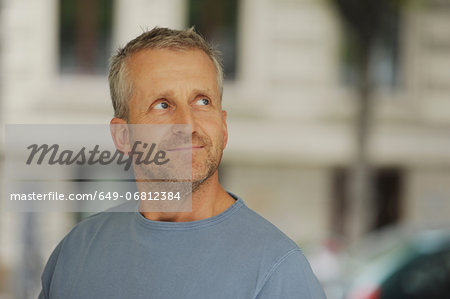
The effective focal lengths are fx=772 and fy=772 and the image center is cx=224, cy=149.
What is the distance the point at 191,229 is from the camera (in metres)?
1.44

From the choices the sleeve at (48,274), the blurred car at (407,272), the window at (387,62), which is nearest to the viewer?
the sleeve at (48,274)

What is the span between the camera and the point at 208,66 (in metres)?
1.43

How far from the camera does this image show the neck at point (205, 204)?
1460mm

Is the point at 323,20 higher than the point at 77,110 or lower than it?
higher

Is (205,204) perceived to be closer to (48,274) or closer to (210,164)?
(210,164)

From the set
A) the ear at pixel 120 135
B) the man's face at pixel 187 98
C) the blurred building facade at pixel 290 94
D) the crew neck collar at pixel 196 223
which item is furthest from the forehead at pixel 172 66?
the blurred building facade at pixel 290 94

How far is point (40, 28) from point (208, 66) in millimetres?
11717

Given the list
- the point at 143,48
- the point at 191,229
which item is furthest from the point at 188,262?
the point at 143,48

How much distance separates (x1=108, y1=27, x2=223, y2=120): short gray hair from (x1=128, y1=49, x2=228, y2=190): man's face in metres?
0.01

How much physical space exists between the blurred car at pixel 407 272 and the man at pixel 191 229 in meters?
3.63

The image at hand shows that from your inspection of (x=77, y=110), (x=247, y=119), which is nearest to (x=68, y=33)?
(x=77, y=110)

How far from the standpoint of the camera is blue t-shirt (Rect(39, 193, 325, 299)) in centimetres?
135

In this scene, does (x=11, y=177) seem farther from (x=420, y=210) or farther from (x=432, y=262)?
(x=420, y=210)

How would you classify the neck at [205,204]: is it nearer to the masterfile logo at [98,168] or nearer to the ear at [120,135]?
the masterfile logo at [98,168]
